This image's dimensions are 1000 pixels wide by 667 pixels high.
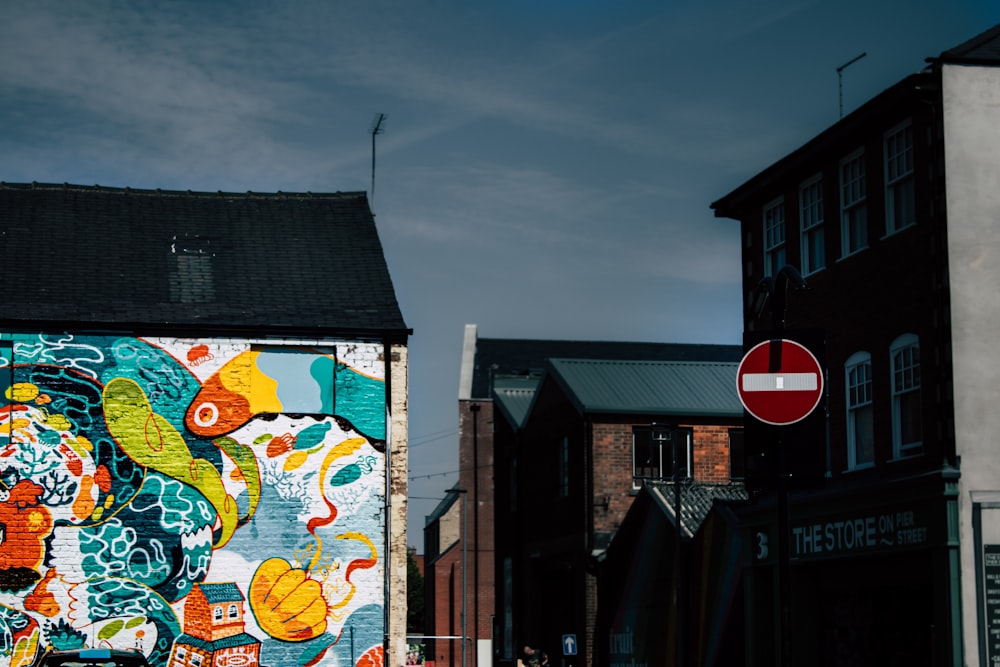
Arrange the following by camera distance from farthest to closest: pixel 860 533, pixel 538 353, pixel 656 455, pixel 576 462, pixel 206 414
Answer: pixel 538 353, pixel 576 462, pixel 656 455, pixel 206 414, pixel 860 533

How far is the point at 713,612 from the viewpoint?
29.4 metres

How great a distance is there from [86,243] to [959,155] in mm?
18847

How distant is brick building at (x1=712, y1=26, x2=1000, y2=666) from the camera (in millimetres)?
18844

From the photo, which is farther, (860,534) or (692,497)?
(692,497)

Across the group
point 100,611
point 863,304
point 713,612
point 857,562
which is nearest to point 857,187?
point 863,304

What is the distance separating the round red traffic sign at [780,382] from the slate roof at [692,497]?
18682 millimetres

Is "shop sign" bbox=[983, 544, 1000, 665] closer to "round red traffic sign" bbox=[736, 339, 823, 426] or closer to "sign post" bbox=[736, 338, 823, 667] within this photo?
"sign post" bbox=[736, 338, 823, 667]

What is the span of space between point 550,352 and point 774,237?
141 ft

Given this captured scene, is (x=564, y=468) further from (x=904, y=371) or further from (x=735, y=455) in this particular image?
(x=904, y=371)

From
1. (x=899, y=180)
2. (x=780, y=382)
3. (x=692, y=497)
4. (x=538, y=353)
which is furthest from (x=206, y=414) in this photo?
(x=538, y=353)

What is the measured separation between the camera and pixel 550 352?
68.8 metres

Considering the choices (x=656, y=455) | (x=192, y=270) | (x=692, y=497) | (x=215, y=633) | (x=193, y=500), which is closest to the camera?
(x=215, y=633)

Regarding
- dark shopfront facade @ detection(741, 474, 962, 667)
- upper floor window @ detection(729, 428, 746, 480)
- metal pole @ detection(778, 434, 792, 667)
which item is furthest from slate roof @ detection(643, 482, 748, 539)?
metal pole @ detection(778, 434, 792, 667)

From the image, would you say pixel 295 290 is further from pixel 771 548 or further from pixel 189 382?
pixel 771 548
